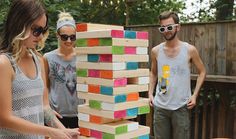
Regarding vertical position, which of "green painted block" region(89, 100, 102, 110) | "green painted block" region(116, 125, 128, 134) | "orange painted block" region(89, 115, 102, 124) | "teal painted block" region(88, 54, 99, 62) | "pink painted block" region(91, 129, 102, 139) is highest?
"teal painted block" region(88, 54, 99, 62)

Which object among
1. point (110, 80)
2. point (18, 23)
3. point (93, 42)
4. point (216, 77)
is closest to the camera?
point (18, 23)

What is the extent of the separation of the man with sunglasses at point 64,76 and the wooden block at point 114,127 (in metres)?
0.58

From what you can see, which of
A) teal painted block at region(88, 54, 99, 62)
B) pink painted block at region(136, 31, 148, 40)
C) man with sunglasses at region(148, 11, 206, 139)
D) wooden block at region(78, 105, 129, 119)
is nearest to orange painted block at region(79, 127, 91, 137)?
wooden block at region(78, 105, 129, 119)

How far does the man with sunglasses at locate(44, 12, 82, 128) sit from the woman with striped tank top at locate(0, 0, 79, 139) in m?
0.99

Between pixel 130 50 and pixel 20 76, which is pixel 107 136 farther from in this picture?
pixel 20 76

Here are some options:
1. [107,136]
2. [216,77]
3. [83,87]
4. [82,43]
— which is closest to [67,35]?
[82,43]

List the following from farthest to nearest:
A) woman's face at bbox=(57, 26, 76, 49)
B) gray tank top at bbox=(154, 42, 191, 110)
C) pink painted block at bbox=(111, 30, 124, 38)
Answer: gray tank top at bbox=(154, 42, 191, 110) → woman's face at bbox=(57, 26, 76, 49) → pink painted block at bbox=(111, 30, 124, 38)

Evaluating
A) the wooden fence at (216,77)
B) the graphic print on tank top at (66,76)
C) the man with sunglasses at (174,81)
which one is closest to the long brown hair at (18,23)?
the graphic print on tank top at (66,76)

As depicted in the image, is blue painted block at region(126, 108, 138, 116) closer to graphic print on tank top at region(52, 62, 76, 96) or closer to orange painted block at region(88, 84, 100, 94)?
orange painted block at region(88, 84, 100, 94)

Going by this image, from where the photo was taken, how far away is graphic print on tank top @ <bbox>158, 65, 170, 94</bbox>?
11.5ft

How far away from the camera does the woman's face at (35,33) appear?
1658 mm

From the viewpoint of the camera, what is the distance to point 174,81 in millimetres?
3461

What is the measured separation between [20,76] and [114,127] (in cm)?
65

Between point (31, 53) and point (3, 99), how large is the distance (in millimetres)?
390
